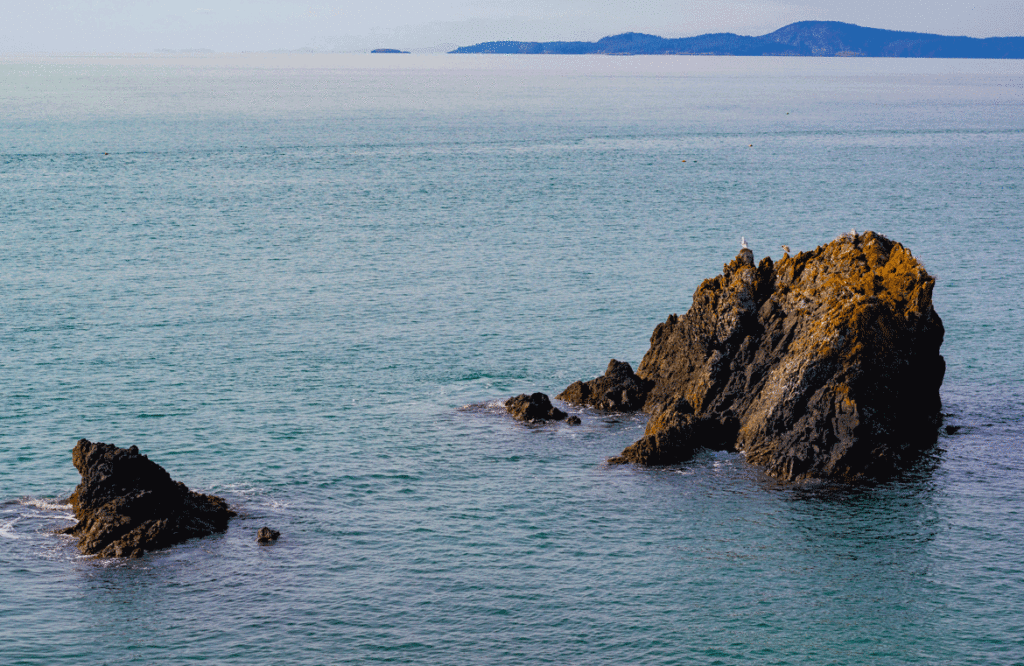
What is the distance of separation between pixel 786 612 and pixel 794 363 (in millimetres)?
16217

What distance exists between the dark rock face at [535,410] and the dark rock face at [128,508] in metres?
18.9

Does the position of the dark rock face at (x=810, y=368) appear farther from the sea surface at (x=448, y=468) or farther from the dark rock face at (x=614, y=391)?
the sea surface at (x=448, y=468)

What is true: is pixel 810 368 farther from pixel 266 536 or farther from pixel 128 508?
pixel 128 508

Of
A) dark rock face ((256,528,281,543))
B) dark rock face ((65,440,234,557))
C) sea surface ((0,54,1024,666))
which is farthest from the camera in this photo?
dark rock face ((256,528,281,543))

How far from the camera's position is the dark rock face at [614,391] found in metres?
60.2

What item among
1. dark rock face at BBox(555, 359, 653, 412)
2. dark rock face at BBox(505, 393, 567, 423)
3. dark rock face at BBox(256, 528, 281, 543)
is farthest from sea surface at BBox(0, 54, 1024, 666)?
dark rock face at BBox(555, 359, 653, 412)

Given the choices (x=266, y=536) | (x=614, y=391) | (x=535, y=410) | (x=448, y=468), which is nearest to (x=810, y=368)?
(x=614, y=391)

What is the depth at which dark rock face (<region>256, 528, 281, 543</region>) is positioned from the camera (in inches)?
1736

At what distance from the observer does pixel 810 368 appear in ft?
172

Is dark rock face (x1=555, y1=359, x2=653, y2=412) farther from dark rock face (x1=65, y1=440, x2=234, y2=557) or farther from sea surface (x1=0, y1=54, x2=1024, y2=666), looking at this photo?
dark rock face (x1=65, y1=440, x2=234, y2=557)

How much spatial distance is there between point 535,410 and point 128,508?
2270cm

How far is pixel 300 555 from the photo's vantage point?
4344 centimetres

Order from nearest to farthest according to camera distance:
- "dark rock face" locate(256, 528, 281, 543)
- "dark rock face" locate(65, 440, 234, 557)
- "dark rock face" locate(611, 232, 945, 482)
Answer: "dark rock face" locate(65, 440, 234, 557) < "dark rock face" locate(256, 528, 281, 543) < "dark rock face" locate(611, 232, 945, 482)

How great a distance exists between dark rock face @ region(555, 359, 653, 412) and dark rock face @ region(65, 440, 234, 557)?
23.2m
